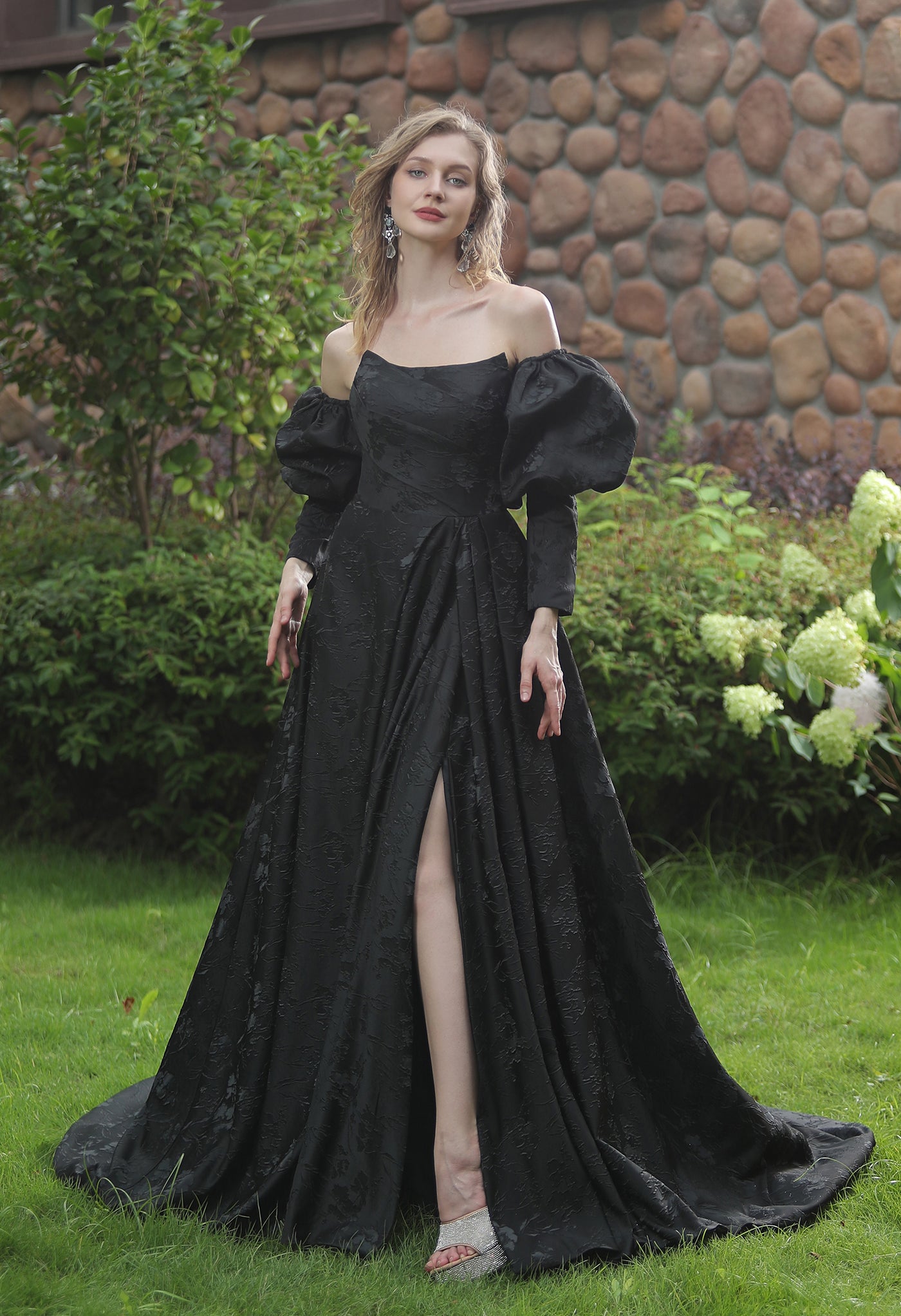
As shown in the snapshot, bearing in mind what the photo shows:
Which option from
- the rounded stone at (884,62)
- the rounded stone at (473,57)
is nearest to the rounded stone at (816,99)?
the rounded stone at (884,62)

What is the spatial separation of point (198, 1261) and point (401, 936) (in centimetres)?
61

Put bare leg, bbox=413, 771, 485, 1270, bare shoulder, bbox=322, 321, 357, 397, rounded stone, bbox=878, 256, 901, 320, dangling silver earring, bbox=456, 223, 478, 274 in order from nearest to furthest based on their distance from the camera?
bare leg, bbox=413, 771, 485, 1270, dangling silver earring, bbox=456, 223, 478, 274, bare shoulder, bbox=322, 321, 357, 397, rounded stone, bbox=878, 256, 901, 320

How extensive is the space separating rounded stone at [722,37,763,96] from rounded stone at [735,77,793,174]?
42 mm

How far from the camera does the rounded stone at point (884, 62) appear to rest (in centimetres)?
595

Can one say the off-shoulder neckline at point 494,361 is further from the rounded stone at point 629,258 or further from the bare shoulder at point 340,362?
the rounded stone at point 629,258

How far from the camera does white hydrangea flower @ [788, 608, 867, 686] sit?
3.32 metres

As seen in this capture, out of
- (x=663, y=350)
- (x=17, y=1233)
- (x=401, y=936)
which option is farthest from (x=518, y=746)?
(x=663, y=350)

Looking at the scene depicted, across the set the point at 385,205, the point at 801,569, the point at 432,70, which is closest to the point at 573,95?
the point at 432,70

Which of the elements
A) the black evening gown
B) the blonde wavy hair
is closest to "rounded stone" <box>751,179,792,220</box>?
the blonde wavy hair

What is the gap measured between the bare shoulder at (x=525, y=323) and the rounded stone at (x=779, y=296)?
4.23 meters

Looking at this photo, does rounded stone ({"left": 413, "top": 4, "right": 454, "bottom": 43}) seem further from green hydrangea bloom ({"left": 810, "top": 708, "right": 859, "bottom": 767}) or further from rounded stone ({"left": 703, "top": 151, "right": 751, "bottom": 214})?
green hydrangea bloom ({"left": 810, "top": 708, "right": 859, "bottom": 767})

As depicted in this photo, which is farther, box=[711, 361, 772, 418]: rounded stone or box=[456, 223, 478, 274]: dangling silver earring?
box=[711, 361, 772, 418]: rounded stone

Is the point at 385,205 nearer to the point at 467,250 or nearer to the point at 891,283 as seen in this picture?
the point at 467,250

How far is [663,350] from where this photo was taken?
6.48 metres
